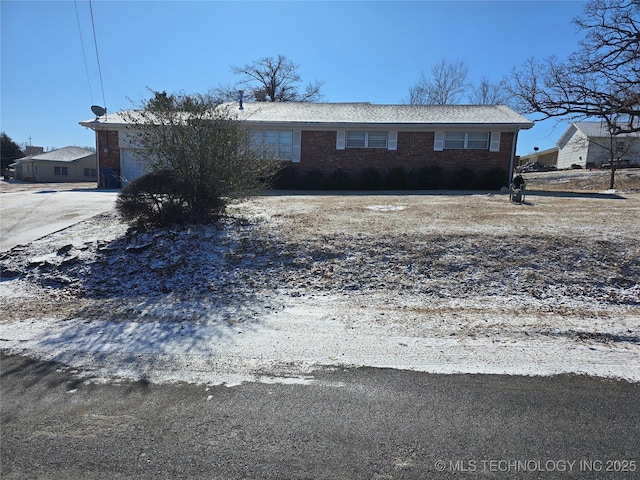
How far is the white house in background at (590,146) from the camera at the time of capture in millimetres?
34037

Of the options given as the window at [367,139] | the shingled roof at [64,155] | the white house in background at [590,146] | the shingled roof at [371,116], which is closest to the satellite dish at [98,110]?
the shingled roof at [371,116]

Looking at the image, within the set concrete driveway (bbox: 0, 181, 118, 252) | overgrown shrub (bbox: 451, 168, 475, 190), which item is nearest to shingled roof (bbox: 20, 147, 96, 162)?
concrete driveway (bbox: 0, 181, 118, 252)

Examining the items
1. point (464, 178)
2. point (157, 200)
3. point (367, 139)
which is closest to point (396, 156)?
point (367, 139)

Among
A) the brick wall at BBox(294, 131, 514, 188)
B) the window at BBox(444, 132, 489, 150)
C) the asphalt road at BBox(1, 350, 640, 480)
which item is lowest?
the asphalt road at BBox(1, 350, 640, 480)

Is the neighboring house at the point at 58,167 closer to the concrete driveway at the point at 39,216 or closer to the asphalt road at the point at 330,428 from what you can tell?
the concrete driveway at the point at 39,216

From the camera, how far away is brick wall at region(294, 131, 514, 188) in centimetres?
1839

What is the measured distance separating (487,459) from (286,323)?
2553 mm

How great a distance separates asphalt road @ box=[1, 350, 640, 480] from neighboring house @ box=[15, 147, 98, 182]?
1697 inches

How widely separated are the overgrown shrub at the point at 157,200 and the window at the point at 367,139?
1205cm

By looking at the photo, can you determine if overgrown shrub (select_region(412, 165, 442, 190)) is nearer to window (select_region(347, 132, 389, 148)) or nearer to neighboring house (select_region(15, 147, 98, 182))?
window (select_region(347, 132, 389, 148))

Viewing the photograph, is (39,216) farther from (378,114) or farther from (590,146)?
(590,146)

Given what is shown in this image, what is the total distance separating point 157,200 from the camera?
304 inches

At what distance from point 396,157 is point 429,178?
1895 mm

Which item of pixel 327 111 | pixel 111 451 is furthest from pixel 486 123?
pixel 111 451
